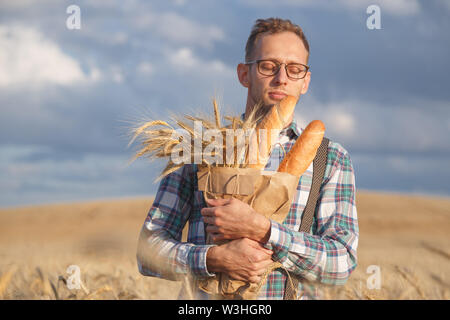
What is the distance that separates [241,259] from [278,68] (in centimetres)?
101

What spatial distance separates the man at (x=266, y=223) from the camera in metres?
1.88

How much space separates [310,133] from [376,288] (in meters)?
1.14

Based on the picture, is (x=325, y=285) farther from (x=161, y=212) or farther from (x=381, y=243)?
(x=381, y=243)

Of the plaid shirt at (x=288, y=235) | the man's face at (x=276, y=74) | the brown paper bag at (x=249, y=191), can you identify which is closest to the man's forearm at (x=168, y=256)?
the plaid shirt at (x=288, y=235)

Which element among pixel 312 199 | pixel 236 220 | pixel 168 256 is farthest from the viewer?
pixel 312 199

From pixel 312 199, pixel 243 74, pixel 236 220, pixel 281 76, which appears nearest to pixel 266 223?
pixel 236 220

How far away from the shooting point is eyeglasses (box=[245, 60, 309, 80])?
2332 millimetres

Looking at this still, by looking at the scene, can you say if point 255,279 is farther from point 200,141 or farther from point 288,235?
point 200,141

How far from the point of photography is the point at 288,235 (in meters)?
1.94

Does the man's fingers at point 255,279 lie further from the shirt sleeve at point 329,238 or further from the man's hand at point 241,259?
the shirt sleeve at point 329,238

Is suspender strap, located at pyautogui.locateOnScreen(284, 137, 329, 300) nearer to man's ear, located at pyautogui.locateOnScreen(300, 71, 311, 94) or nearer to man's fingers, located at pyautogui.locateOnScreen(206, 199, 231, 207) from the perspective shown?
man's ear, located at pyautogui.locateOnScreen(300, 71, 311, 94)

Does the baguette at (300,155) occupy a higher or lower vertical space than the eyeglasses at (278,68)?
lower

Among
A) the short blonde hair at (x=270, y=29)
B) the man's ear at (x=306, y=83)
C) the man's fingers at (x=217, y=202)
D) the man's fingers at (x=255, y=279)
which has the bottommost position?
the man's fingers at (x=255, y=279)
